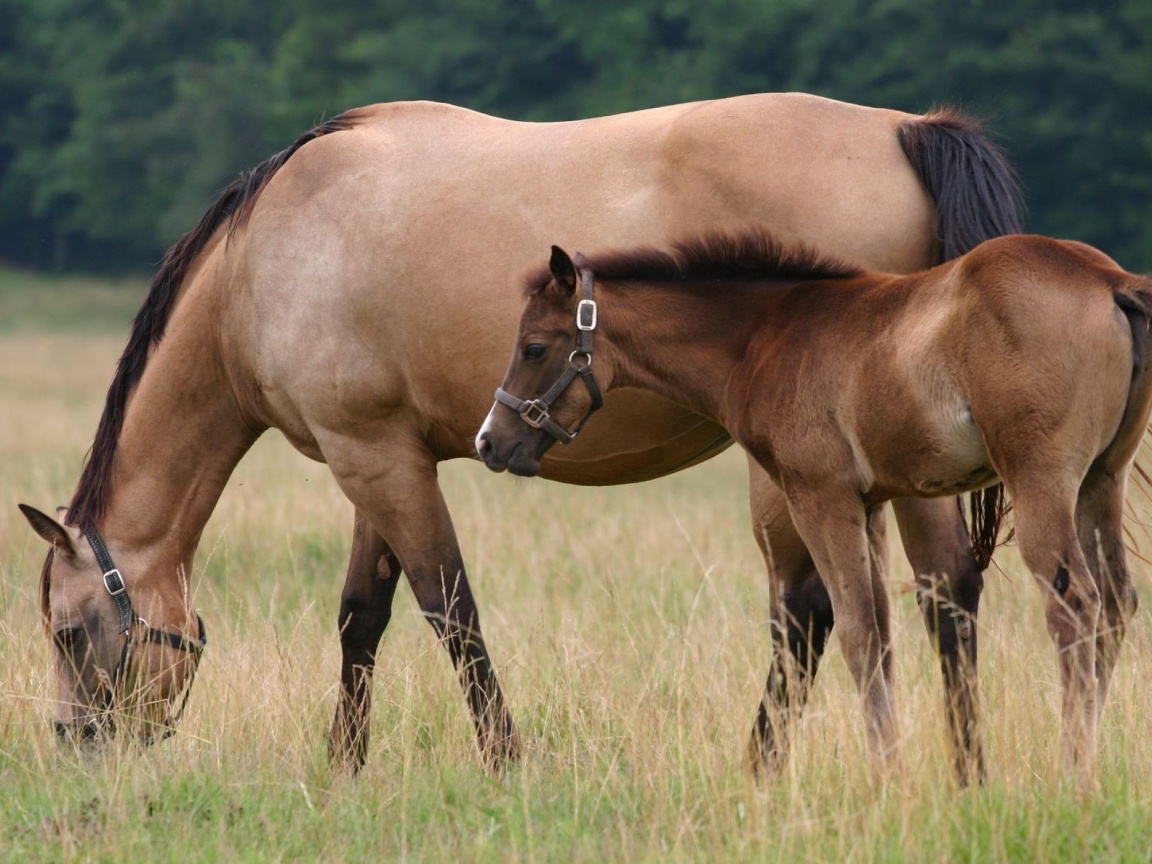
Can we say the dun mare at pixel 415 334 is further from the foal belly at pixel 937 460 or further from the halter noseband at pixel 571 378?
the foal belly at pixel 937 460

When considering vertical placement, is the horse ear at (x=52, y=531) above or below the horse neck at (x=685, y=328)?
below

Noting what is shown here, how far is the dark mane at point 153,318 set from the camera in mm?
5340

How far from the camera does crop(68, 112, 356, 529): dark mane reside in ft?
17.5

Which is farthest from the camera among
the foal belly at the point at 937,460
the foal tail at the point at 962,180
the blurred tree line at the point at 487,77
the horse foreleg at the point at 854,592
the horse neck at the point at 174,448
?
the blurred tree line at the point at 487,77

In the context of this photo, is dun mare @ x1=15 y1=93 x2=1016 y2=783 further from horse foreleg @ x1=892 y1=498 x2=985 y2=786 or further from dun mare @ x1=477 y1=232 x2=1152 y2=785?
dun mare @ x1=477 y1=232 x2=1152 y2=785

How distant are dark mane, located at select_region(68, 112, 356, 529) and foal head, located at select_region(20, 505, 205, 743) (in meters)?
0.17

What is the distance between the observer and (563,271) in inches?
163

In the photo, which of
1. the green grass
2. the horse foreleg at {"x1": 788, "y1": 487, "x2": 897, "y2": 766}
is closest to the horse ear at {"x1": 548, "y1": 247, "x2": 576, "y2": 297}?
the horse foreleg at {"x1": 788, "y1": 487, "x2": 897, "y2": 766}

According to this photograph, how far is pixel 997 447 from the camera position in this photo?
3619mm

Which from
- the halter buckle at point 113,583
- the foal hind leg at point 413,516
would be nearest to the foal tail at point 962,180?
the foal hind leg at point 413,516

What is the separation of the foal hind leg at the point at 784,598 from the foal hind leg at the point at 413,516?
0.98m

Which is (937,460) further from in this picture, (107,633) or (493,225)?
(107,633)

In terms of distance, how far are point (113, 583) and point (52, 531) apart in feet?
0.95

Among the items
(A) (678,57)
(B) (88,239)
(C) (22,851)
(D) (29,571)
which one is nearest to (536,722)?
(C) (22,851)
